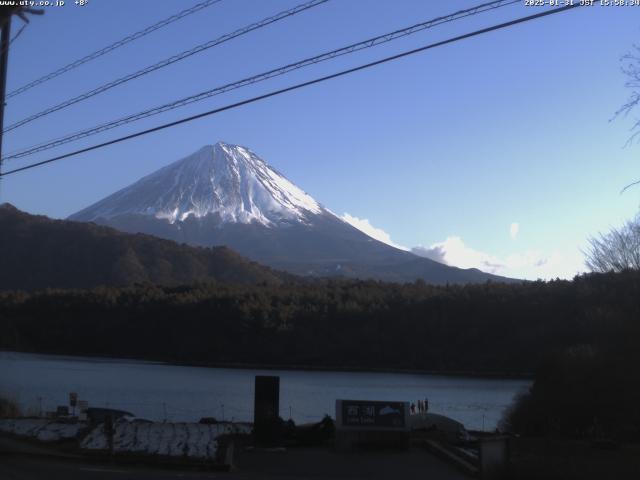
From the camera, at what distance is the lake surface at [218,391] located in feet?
132

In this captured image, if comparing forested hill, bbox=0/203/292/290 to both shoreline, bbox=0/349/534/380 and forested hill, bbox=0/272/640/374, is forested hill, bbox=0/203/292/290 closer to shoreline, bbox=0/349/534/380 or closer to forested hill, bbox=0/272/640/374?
forested hill, bbox=0/272/640/374

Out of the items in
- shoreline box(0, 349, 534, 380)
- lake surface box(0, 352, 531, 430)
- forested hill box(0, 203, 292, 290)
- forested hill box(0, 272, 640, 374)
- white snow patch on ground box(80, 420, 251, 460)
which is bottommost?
white snow patch on ground box(80, 420, 251, 460)

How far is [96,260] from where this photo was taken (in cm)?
12675

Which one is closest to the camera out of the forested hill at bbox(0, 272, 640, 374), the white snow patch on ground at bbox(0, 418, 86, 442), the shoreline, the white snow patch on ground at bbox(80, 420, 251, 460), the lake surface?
the white snow patch on ground at bbox(80, 420, 251, 460)

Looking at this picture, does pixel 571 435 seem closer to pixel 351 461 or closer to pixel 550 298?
pixel 351 461

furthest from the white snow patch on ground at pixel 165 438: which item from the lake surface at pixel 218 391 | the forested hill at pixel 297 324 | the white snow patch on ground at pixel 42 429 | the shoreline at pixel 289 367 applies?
the forested hill at pixel 297 324

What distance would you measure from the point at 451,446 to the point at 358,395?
33.6 metres

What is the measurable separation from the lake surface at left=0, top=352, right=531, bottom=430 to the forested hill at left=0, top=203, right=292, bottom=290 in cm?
4310

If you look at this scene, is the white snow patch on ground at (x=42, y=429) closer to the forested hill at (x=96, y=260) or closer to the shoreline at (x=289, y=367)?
the shoreline at (x=289, y=367)

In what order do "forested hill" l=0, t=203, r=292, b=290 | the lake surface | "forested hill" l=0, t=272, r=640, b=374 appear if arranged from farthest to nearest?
"forested hill" l=0, t=203, r=292, b=290
"forested hill" l=0, t=272, r=640, b=374
the lake surface

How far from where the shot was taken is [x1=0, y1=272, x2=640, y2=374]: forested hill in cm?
8231

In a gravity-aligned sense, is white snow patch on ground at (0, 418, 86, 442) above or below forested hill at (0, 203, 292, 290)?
below

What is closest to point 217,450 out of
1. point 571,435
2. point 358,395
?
point 571,435

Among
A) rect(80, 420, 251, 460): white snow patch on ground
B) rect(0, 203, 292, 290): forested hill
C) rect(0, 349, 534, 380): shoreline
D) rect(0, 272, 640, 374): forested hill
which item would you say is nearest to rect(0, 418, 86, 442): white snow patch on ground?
rect(80, 420, 251, 460): white snow patch on ground
